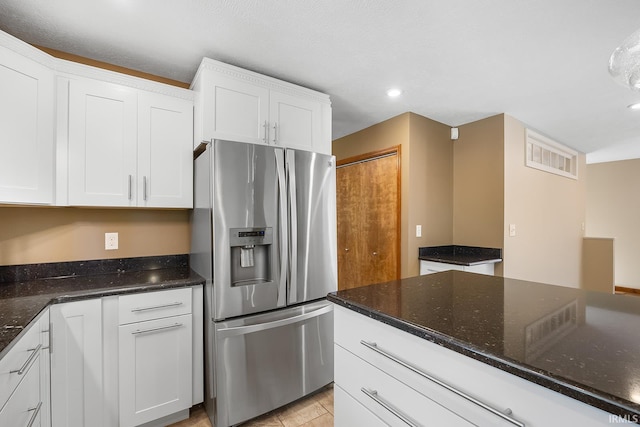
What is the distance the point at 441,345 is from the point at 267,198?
1.38 m

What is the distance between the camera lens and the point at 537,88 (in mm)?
2406

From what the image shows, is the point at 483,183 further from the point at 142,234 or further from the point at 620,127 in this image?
the point at 142,234

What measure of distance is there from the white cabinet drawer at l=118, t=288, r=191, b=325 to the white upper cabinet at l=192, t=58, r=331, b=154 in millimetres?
1018

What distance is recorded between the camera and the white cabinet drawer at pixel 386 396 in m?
0.83

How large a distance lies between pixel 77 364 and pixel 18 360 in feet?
1.74

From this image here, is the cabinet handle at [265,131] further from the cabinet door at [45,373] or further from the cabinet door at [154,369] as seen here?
the cabinet door at [45,373]

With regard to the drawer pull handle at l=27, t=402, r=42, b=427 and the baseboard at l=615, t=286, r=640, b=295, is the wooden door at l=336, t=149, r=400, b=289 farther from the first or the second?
the baseboard at l=615, t=286, r=640, b=295

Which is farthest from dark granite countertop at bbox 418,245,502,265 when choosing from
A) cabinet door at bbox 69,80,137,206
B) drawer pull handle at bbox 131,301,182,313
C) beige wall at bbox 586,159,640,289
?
beige wall at bbox 586,159,640,289

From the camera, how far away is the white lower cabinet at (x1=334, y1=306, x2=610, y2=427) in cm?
63

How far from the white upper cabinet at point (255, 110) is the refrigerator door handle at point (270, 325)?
124 cm

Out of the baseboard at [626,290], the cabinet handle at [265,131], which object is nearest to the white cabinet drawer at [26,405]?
the cabinet handle at [265,131]

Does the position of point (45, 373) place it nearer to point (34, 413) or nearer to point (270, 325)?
point (34, 413)

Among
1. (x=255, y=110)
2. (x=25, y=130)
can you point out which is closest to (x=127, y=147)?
(x=25, y=130)

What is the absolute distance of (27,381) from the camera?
1183mm
